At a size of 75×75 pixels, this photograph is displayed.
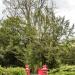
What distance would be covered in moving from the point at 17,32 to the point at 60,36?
6526 mm

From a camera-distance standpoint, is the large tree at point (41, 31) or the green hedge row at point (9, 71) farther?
the large tree at point (41, 31)

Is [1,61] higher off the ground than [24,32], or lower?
lower

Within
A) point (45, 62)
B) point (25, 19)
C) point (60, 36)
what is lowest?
point (45, 62)

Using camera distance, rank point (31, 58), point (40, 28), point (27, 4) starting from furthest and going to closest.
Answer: point (27, 4), point (40, 28), point (31, 58)

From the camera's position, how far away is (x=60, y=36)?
119 ft

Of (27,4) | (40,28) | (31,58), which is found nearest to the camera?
(31,58)

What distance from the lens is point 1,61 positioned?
127 feet

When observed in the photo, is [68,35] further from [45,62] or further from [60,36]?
[45,62]

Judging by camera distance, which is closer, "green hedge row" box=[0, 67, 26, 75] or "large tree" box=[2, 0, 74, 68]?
"green hedge row" box=[0, 67, 26, 75]

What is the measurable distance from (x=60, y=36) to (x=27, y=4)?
270 inches

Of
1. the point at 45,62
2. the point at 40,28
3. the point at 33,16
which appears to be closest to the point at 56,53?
the point at 45,62

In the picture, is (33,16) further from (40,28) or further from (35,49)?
(35,49)

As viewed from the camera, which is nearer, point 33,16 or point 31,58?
point 31,58

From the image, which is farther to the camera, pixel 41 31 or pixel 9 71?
pixel 41 31
